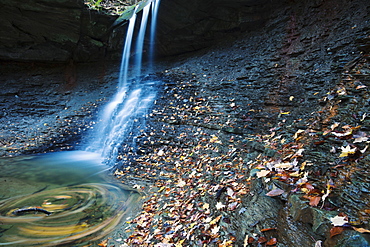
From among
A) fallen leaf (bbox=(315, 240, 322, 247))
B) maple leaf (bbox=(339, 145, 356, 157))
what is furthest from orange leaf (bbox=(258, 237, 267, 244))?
maple leaf (bbox=(339, 145, 356, 157))

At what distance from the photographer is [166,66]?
11.4 metres

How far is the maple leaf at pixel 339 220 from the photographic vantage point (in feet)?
5.29

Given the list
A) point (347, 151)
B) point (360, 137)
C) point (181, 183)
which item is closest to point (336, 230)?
point (347, 151)

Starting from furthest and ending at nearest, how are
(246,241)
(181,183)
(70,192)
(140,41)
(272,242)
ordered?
(140,41)
(70,192)
(181,183)
(246,241)
(272,242)

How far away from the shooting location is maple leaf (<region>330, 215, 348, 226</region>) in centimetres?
161

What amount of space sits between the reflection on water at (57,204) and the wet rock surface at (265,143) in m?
0.52

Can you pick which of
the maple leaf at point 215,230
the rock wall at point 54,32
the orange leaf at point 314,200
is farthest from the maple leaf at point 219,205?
the rock wall at point 54,32

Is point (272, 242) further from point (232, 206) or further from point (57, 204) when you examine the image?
point (57, 204)

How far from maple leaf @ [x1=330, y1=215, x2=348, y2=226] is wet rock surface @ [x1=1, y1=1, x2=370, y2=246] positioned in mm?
20

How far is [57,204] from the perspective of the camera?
12.8ft

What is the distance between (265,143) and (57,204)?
4.33m

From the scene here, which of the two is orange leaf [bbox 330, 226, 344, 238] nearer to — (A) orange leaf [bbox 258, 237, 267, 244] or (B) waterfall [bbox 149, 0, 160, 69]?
(A) orange leaf [bbox 258, 237, 267, 244]

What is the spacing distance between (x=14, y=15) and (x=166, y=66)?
8420 millimetres

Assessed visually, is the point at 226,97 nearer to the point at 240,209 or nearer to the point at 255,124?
the point at 255,124
